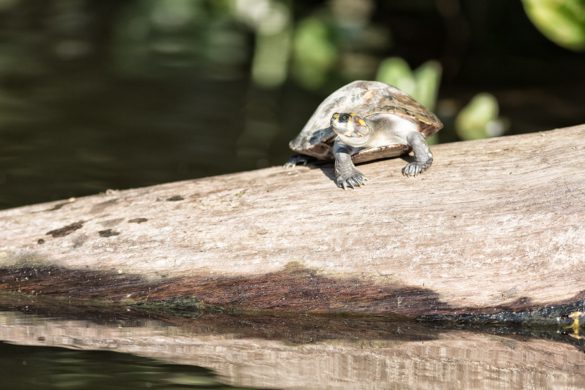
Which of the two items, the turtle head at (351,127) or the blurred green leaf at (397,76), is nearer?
the turtle head at (351,127)

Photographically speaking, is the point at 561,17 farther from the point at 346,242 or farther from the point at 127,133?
the point at 127,133

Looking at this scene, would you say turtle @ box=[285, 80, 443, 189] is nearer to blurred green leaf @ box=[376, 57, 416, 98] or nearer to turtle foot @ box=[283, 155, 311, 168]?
turtle foot @ box=[283, 155, 311, 168]

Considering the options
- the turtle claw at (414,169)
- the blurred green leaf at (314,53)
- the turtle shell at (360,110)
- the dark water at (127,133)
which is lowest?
the turtle claw at (414,169)

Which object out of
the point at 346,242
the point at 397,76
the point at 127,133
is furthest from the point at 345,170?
the point at 127,133

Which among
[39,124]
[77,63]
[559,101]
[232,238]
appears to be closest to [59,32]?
[77,63]

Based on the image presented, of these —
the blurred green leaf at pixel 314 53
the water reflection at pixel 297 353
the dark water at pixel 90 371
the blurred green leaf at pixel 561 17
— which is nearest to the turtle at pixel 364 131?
the water reflection at pixel 297 353

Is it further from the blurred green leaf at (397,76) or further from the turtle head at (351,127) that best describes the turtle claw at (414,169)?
the blurred green leaf at (397,76)
